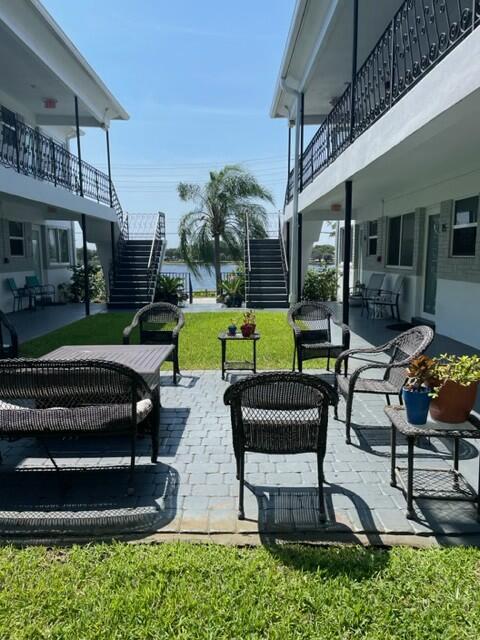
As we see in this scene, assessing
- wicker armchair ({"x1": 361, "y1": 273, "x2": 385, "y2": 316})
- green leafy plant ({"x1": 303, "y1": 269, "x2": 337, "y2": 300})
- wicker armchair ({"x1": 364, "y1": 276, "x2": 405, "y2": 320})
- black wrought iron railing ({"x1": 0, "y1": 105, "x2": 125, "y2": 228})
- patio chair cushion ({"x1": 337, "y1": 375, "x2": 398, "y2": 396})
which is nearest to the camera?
patio chair cushion ({"x1": 337, "y1": 375, "x2": 398, "y2": 396})

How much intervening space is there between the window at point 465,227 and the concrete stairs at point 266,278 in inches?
242

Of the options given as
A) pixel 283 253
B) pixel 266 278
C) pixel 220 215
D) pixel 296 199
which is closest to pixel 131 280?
pixel 266 278

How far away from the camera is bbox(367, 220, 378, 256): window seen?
13295mm

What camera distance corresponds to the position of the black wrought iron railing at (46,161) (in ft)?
30.3

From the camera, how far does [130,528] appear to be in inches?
107

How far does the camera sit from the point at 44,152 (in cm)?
1115

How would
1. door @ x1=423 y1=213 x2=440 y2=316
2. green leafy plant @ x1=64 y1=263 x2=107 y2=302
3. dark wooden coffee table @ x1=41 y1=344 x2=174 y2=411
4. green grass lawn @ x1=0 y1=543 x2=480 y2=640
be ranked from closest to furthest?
green grass lawn @ x1=0 y1=543 x2=480 y2=640 < dark wooden coffee table @ x1=41 y1=344 x2=174 y2=411 < door @ x1=423 y1=213 x2=440 y2=316 < green leafy plant @ x1=64 y1=263 x2=107 y2=302

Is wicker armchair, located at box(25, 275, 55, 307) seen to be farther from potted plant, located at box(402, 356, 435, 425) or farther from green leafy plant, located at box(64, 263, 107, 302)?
potted plant, located at box(402, 356, 435, 425)

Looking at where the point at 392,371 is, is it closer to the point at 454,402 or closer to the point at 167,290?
the point at 454,402

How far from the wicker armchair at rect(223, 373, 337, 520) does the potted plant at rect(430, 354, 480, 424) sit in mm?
658

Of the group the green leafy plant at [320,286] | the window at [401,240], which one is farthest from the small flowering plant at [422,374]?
the green leafy plant at [320,286]

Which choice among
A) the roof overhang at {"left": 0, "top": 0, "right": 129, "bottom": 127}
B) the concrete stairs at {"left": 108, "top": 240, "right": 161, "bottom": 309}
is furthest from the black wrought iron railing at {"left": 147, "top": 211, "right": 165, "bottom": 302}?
the roof overhang at {"left": 0, "top": 0, "right": 129, "bottom": 127}

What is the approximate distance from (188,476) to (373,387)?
6.26 ft

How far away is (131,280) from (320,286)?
6357mm
